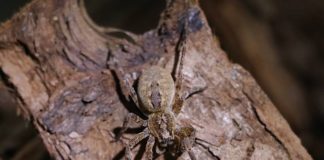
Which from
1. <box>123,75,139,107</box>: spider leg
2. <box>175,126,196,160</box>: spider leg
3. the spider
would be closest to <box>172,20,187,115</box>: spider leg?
the spider

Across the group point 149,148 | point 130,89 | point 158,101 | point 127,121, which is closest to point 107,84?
point 130,89

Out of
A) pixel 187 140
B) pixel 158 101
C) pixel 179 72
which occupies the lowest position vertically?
pixel 187 140

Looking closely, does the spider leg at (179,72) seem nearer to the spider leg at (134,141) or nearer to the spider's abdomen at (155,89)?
the spider's abdomen at (155,89)

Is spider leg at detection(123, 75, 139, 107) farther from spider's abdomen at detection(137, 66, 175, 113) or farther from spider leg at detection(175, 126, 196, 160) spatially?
spider leg at detection(175, 126, 196, 160)

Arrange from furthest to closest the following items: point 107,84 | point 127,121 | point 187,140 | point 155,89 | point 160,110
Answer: point 160,110 < point 155,89 < point 107,84 < point 127,121 < point 187,140

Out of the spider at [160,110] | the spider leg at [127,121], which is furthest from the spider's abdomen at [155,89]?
the spider leg at [127,121]

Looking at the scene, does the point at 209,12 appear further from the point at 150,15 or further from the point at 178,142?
the point at 178,142

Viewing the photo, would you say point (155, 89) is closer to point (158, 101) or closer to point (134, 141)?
point (158, 101)
